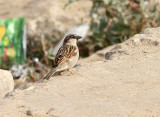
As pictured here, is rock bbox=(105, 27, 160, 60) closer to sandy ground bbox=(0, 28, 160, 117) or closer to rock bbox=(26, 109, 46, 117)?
sandy ground bbox=(0, 28, 160, 117)

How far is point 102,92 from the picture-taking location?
4465mm

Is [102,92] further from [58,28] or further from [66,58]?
[58,28]

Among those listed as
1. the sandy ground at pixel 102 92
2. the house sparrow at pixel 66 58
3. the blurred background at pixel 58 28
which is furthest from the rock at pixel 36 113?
the blurred background at pixel 58 28

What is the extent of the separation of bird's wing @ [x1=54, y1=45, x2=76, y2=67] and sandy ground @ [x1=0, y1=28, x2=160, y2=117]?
19 cm

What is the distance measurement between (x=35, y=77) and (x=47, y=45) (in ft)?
5.13

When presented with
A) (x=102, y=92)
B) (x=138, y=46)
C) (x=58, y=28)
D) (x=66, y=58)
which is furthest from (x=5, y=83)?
(x=58, y=28)

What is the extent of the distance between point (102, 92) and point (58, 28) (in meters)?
6.04

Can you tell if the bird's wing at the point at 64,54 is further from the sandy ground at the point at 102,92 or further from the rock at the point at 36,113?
the rock at the point at 36,113

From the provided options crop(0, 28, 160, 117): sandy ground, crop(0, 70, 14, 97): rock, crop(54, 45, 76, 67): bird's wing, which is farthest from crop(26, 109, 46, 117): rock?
crop(54, 45, 76, 67): bird's wing

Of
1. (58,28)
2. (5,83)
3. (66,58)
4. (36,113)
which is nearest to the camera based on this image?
(36,113)

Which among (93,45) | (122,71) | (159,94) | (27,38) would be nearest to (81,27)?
(93,45)

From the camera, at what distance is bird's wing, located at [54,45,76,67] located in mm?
5496

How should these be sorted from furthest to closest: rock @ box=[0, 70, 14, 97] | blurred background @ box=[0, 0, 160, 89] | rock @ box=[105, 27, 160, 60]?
blurred background @ box=[0, 0, 160, 89]
rock @ box=[105, 27, 160, 60]
rock @ box=[0, 70, 14, 97]

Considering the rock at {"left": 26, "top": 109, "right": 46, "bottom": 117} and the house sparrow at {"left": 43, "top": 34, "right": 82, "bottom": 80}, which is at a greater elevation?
the house sparrow at {"left": 43, "top": 34, "right": 82, "bottom": 80}
